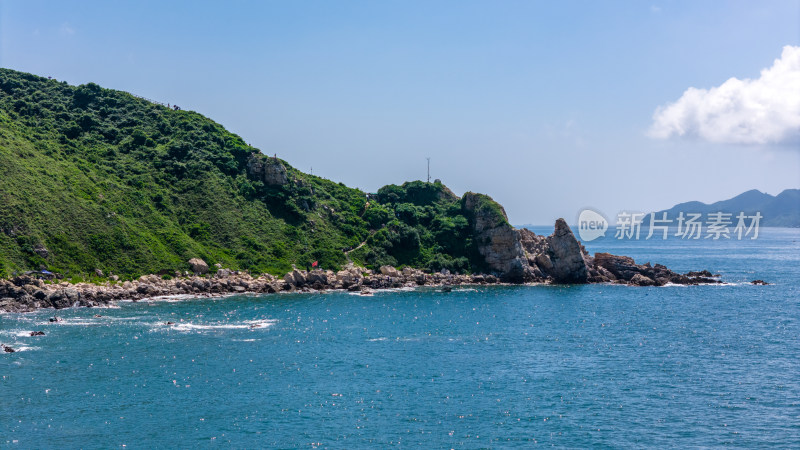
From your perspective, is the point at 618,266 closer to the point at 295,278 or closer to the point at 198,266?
the point at 295,278

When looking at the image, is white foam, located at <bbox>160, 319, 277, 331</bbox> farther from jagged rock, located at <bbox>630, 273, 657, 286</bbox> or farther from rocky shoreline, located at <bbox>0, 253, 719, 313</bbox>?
jagged rock, located at <bbox>630, 273, 657, 286</bbox>

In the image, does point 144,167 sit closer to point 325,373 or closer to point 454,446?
A: point 325,373

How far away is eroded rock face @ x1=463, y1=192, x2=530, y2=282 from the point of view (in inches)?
4894

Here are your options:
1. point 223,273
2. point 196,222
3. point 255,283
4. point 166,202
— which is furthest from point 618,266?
point 166,202

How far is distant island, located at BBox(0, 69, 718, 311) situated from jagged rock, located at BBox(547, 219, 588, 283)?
270 mm

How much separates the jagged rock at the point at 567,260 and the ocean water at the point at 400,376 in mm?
27806

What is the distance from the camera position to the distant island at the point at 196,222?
99.4 meters

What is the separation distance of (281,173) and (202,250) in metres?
30.5

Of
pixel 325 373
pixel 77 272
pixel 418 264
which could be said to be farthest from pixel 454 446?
pixel 418 264

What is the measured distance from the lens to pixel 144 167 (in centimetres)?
13138

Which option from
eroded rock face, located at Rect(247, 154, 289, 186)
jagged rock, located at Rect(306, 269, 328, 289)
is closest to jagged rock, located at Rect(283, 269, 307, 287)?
jagged rock, located at Rect(306, 269, 328, 289)

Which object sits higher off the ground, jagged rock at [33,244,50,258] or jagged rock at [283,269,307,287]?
jagged rock at [33,244,50,258]

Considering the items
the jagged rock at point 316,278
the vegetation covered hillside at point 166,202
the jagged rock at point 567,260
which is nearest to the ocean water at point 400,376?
the jagged rock at point 316,278

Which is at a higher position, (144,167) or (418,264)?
(144,167)
